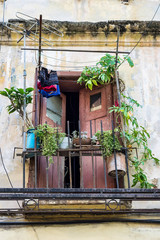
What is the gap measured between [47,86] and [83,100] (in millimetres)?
870

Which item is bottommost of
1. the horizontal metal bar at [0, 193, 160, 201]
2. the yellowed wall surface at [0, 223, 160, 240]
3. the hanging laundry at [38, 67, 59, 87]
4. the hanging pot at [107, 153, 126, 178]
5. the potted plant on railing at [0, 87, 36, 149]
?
the yellowed wall surface at [0, 223, 160, 240]

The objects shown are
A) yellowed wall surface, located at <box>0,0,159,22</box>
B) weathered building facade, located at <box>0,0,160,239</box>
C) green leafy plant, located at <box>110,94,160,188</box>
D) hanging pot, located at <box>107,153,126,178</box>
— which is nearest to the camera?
hanging pot, located at <box>107,153,126,178</box>

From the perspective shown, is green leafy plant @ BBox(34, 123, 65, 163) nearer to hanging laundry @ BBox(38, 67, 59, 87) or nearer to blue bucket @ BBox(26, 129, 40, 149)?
blue bucket @ BBox(26, 129, 40, 149)

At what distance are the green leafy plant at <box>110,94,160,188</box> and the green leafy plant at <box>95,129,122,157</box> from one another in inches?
7.3

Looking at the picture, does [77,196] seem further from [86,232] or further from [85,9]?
[85,9]

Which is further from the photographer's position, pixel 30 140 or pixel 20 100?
pixel 20 100

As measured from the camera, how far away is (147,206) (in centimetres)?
675

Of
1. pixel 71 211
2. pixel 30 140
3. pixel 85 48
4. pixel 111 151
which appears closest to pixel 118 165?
pixel 111 151

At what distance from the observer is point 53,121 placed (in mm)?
7668

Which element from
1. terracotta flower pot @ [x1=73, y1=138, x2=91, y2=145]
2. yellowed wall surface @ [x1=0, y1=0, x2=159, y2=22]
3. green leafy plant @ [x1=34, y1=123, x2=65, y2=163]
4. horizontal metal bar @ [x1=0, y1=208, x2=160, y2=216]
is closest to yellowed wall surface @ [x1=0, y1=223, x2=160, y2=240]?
horizontal metal bar @ [x1=0, y1=208, x2=160, y2=216]

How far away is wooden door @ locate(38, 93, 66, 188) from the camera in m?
6.97

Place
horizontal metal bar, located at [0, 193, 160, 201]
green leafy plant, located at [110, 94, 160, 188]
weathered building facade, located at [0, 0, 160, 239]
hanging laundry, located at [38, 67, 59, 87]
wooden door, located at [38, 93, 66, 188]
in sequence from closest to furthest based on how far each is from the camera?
horizontal metal bar, located at [0, 193, 160, 201]
green leafy plant, located at [110, 94, 160, 188]
wooden door, located at [38, 93, 66, 188]
hanging laundry, located at [38, 67, 59, 87]
weathered building facade, located at [0, 0, 160, 239]

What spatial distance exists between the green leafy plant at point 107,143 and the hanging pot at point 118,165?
0.36 feet

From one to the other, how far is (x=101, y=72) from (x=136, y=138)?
1.29 meters
